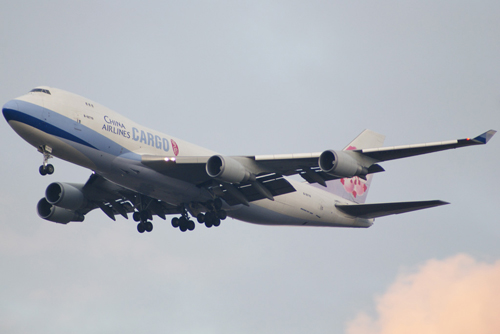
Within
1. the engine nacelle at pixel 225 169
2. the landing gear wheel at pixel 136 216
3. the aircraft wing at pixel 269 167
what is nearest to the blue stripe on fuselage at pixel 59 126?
the aircraft wing at pixel 269 167

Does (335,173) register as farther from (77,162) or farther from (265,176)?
(77,162)

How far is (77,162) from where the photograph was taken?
28.2 meters

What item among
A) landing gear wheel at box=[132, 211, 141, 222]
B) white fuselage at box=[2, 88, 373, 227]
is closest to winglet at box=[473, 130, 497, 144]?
white fuselage at box=[2, 88, 373, 227]

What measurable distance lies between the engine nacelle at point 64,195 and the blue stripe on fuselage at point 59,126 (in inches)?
290

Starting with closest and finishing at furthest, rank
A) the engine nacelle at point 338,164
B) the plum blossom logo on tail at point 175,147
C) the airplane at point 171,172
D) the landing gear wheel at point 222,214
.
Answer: the engine nacelle at point 338,164 < the airplane at point 171,172 < the plum blossom logo on tail at point 175,147 < the landing gear wheel at point 222,214

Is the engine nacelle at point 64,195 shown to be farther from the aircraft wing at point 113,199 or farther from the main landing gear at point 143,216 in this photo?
the main landing gear at point 143,216

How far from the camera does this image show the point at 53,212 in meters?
36.2

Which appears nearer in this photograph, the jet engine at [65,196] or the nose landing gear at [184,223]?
the jet engine at [65,196]

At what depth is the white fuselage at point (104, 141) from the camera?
26889mm

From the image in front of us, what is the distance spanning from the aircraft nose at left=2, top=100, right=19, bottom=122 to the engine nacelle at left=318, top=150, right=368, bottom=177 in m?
13.6

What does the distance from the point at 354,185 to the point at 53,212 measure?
1978 centimetres

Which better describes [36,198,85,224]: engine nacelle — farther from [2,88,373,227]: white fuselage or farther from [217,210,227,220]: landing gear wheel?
[217,210,227,220]: landing gear wheel

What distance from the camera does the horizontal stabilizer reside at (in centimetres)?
3127

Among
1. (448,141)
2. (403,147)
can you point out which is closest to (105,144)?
(403,147)
